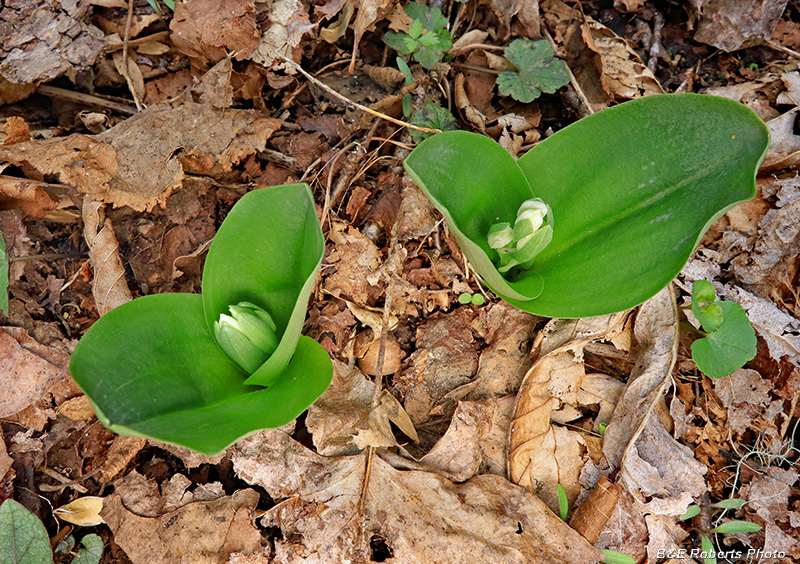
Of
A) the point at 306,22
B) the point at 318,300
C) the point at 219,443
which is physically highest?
the point at 306,22

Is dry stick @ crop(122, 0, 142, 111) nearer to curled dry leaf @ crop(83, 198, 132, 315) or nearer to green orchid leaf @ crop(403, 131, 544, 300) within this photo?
curled dry leaf @ crop(83, 198, 132, 315)

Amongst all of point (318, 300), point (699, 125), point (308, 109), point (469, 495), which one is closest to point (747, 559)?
point (469, 495)

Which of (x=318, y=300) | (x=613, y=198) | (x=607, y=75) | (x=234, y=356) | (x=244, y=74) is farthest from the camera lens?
(x=607, y=75)

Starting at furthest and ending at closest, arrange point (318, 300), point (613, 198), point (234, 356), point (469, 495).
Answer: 1. point (318, 300)
2. point (469, 495)
3. point (613, 198)
4. point (234, 356)

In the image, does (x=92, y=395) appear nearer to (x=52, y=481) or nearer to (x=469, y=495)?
(x=52, y=481)

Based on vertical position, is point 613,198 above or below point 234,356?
above

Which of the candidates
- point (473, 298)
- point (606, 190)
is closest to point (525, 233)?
point (606, 190)

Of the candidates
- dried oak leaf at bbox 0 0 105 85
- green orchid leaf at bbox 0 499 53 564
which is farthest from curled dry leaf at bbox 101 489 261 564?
dried oak leaf at bbox 0 0 105 85

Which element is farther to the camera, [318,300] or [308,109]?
[308,109]
